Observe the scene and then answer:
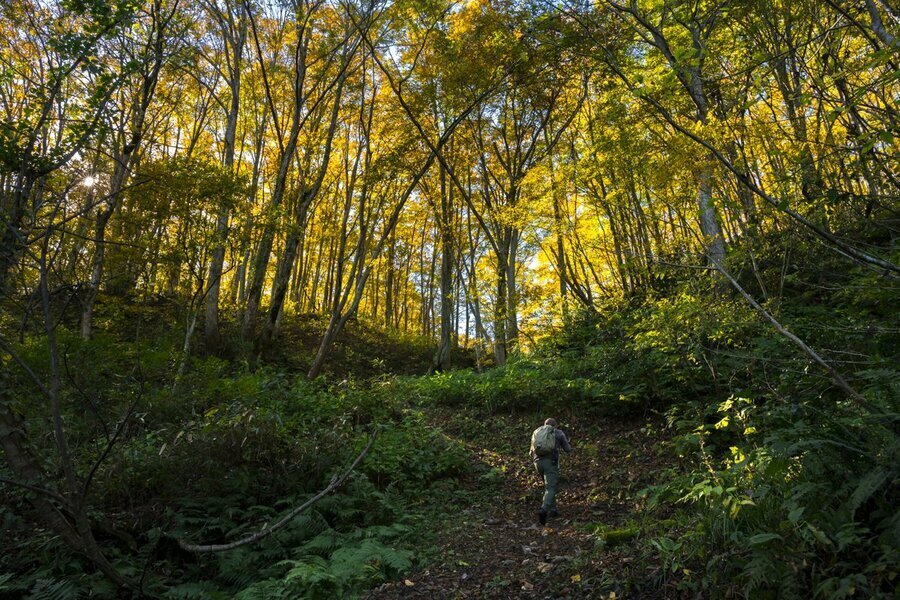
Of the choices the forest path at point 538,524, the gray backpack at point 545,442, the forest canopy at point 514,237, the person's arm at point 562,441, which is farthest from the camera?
the person's arm at point 562,441

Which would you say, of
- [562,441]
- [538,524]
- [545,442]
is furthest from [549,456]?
[538,524]

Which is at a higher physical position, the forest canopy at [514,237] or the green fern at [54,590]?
the forest canopy at [514,237]

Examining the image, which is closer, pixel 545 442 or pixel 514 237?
pixel 545 442

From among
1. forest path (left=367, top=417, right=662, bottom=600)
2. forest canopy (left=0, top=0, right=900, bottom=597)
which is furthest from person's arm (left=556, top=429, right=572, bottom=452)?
forest canopy (left=0, top=0, right=900, bottom=597)

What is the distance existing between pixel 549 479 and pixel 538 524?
60 cm

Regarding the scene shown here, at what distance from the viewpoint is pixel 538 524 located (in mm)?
5883

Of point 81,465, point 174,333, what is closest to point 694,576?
point 81,465

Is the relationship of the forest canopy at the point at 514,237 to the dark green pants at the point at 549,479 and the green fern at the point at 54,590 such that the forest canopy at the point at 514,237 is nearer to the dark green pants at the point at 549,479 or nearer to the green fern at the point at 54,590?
the green fern at the point at 54,590

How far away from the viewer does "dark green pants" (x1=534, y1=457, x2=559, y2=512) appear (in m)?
6.04

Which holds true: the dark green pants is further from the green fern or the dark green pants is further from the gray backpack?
the green fern

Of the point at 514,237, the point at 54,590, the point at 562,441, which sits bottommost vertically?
the point at 54,590

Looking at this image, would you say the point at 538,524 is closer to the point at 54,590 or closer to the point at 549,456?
the point at 549,456

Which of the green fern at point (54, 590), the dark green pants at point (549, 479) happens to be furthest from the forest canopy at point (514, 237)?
the dark green pants at point (549, 479)

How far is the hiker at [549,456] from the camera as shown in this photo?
20.0 ft
